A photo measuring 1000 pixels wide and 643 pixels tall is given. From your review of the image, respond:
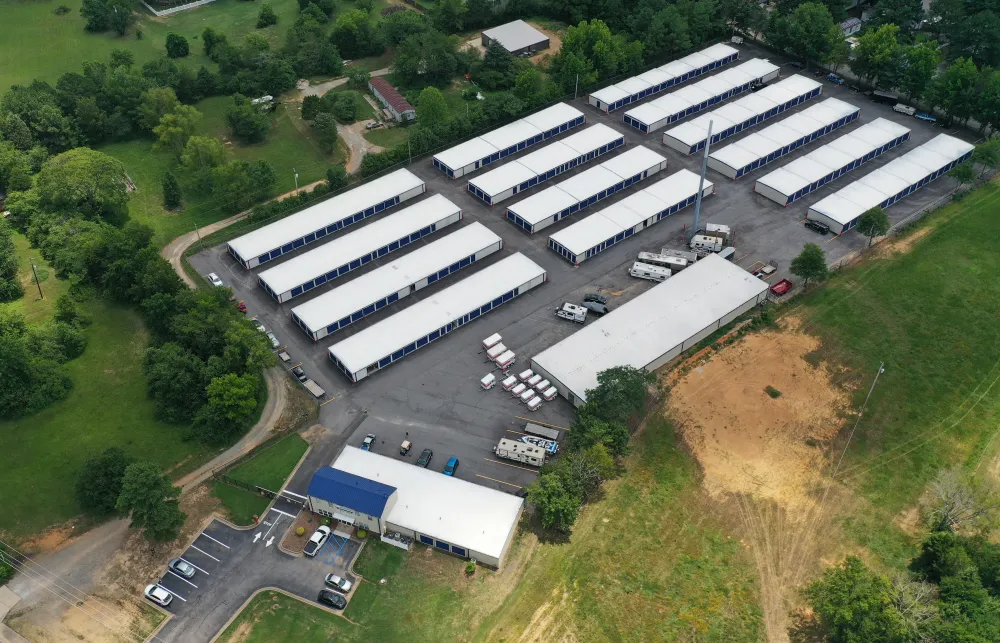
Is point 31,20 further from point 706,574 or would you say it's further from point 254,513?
point 706,574

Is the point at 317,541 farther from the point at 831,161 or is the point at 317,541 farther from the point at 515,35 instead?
the point at 515,35

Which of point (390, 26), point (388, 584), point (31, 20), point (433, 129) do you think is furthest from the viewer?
point (31, 20)

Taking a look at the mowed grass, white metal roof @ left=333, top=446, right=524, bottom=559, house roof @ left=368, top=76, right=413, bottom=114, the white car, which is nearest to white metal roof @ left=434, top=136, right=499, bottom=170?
house roof @ left=368, top=76, right=413, bottom=114

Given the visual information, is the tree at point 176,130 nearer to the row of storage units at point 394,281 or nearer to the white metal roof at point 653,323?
the row of storage units at point 394,281

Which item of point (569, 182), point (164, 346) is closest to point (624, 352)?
point (569, 182)

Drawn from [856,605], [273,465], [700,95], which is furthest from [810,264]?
[273,465]
